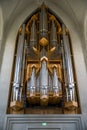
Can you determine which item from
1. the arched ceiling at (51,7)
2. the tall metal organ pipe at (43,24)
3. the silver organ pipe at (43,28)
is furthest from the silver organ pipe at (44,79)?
the arched ceiling at (51,7)

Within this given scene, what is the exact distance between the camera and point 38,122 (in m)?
6.27

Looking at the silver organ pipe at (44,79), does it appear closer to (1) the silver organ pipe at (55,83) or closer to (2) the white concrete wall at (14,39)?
(1) the silver organ pipe at (55,83)

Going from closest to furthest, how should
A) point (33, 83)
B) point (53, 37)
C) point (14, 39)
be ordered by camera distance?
point (33, 83) < point (14, 39) < point (53, 37)

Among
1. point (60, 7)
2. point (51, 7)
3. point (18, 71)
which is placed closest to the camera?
point (18, 71)

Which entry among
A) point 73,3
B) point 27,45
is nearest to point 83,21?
point 73,3

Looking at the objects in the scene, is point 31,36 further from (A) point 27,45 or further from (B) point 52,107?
(B) point 52,107

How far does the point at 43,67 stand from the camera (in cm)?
734

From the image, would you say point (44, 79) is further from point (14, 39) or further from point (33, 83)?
point (14, 39)

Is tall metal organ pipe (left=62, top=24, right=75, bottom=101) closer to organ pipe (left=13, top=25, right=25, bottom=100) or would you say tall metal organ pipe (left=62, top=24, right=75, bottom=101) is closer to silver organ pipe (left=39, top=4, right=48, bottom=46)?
silver organ pipe (left=39, top=4, right=48, bottom=46)

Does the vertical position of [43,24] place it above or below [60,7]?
below

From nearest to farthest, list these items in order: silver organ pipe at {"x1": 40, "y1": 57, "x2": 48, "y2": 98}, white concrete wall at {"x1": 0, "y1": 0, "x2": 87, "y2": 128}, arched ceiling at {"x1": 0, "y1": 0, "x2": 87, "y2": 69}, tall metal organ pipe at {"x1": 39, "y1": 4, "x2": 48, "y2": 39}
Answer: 1. silver organ pipe at {"x1": 40, "y1": 57, "x2": 48, "y2": 98}
2. white concrete wall at {"x1": 0, "y1": 0, "x2": 87, "y2": 128}
3. tall metal organ pipe at {"x1": 39, "y1": 4, "x2": 48, "y2": 39}
4. arched ceiling at {"x1": 0, "y1": 0, "x2": 87, "y2": 69}

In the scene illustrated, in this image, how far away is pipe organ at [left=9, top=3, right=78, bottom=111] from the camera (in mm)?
6715

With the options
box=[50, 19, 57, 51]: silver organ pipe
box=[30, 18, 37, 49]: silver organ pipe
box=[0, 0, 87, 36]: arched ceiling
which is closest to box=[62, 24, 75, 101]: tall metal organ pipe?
box=[50, 19, 57, 51]: silver organ pipe

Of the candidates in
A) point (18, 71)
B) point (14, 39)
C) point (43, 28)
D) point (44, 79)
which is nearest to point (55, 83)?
point (44, 79)
